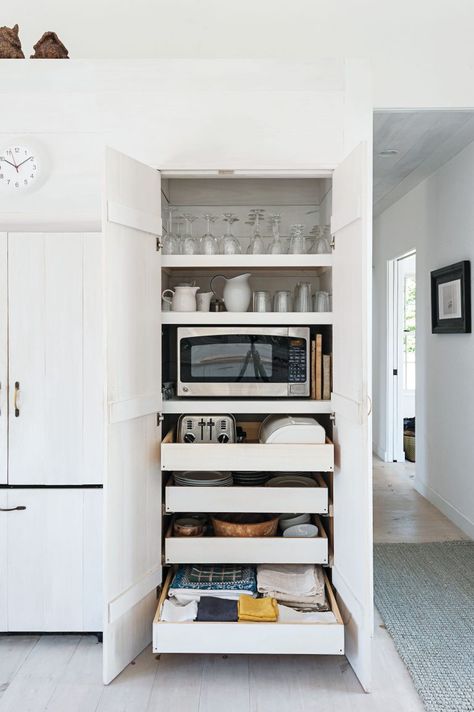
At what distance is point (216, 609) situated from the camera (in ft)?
7.30

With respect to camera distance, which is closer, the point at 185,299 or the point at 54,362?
the point at 54,362

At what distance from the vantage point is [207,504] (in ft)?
8.02

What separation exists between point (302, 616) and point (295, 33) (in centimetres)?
276

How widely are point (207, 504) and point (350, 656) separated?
77 centimetres

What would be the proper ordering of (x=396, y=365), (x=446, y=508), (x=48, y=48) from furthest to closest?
(x=396, y=365)
(x=446, y=508)
(x=48, y=48)

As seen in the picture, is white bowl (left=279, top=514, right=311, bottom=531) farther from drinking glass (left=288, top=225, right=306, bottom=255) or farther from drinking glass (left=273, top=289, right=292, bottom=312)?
drinking glass (left=288, top=225, right=306, bottom=255)

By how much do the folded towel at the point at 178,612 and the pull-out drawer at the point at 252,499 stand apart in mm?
357

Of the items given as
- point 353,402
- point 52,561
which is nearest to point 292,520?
point 353,402

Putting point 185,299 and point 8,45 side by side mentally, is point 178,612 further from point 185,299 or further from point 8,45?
point 8,45

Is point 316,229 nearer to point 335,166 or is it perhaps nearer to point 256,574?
point 335,166

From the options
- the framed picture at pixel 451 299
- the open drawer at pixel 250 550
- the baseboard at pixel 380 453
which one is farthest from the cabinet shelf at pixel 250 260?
the baseboard at pixel 380 453

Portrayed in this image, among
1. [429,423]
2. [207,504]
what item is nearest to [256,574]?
[207,504]

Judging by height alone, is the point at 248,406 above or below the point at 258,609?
above

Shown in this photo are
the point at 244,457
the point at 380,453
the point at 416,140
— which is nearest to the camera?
the point at 244,457
